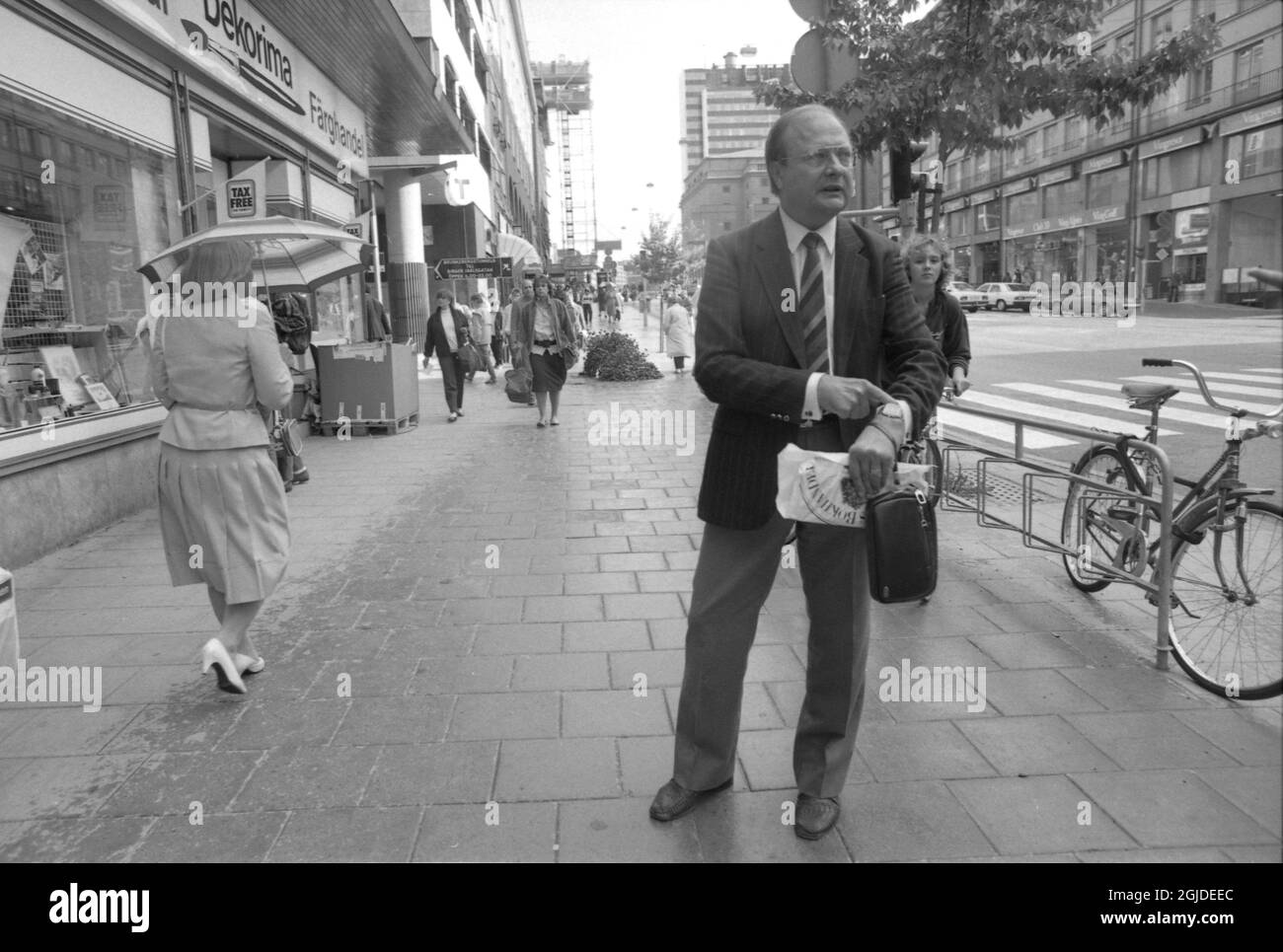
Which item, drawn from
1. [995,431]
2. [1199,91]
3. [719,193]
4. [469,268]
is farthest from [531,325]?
[719,193]

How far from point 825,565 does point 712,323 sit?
724 mm

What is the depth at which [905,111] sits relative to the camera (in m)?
8.06

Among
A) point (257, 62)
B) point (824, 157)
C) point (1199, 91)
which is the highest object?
point (1199, 91)

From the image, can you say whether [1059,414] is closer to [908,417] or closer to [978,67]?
[978,67]

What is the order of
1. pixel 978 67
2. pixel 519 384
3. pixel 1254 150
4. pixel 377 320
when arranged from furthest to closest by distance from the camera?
1. pixel 1254 150
2. pixel 377 320
3. pixel 519 384
4. pixel 978 67

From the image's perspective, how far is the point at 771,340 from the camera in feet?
8.76

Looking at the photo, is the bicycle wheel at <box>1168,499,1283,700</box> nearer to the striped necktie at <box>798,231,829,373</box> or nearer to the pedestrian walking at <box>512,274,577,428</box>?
the striped necktie at <box>798,231,829,373</box>

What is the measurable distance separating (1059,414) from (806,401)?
35.0 ft

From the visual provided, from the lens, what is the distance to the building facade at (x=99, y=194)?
665 centimetres

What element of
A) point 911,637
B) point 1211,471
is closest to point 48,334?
point 911,637

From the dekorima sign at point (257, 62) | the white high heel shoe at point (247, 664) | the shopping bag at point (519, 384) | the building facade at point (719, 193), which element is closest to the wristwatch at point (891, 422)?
the white high heel shoe at point (247, 664)

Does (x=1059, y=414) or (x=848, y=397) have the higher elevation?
(x=848, y=397)

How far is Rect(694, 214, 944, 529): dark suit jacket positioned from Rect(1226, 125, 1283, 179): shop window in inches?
1418

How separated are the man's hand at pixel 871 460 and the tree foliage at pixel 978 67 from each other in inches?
227
